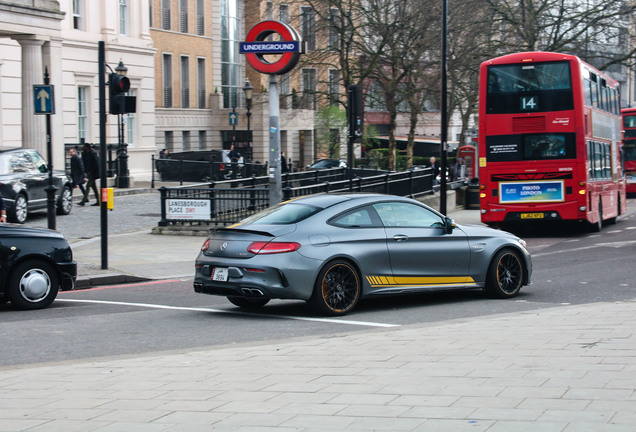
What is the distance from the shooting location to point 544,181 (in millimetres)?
23078

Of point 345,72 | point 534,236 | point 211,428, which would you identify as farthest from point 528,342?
point 345,72

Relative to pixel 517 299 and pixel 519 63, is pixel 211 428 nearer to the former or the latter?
pixel 517 299

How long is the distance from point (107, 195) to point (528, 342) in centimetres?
895

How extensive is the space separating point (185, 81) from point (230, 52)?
225 inches

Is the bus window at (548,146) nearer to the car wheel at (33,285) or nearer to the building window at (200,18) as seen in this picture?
the car wheel at (33,285)

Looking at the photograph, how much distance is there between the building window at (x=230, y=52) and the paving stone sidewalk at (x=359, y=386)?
55.1 meters

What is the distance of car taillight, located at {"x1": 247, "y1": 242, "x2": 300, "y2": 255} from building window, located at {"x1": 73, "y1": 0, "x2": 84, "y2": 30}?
98.5 ft

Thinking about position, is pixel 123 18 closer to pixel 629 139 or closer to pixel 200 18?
pixel 200 18

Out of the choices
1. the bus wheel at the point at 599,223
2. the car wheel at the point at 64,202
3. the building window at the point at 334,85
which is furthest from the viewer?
the building window at the point at 334,85

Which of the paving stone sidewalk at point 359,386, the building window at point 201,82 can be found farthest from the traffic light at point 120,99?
the building window at point 201,82

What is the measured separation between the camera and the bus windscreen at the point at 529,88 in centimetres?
2216

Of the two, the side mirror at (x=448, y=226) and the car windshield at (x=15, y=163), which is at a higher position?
the car windshield at (x=15, y=163)

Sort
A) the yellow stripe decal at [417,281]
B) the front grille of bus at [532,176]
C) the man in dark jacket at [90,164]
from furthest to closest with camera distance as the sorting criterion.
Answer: the man in dark jacket at [90,164] < the front grille of bus at [532,176] < the yellow stripe decal at [417,281]

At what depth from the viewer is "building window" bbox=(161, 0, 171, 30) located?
55.5 metres
